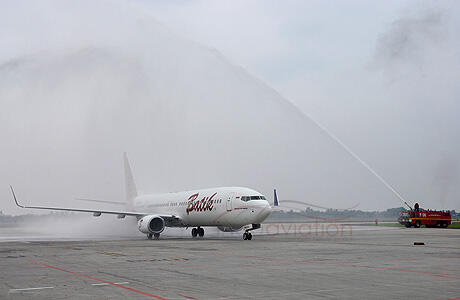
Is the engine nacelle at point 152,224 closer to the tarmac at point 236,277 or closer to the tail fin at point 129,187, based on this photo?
the tail fin at point 129,187

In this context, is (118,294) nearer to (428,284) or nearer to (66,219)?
(428,284)

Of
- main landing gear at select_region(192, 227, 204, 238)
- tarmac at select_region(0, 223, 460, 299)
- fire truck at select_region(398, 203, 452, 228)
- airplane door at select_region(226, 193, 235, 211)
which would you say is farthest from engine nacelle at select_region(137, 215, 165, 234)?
fire truck at select_region(398, 203, 452, 228)

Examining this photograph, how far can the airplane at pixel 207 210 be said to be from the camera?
34938 mm

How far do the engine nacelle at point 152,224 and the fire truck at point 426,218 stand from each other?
102 ft

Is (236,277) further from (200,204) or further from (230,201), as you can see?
(200,204)

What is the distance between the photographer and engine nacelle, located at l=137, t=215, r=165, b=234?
135 ft

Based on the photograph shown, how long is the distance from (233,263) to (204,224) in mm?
23672

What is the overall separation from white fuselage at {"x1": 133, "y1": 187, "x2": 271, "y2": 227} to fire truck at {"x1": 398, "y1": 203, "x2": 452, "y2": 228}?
1117 inches

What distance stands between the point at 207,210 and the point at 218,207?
1693 mm

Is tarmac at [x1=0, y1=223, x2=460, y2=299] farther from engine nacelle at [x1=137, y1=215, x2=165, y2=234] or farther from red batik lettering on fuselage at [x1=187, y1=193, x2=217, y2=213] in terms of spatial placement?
engine nacelle at [x1=137, y1=215, x2=165, y2=234]

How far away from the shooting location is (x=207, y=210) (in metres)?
39.3

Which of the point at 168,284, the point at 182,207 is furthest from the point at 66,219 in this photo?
the point at 168,284

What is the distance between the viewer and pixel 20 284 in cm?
1261

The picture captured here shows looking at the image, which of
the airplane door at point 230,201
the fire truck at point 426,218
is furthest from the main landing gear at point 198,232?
the fire truck at point 426,218
